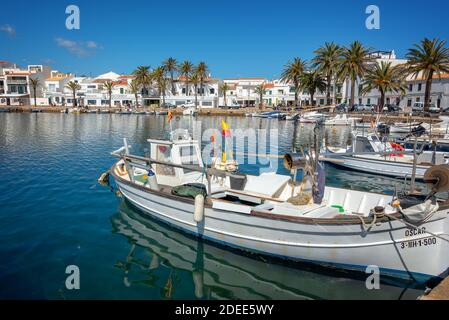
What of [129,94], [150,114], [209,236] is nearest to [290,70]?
[150,114]

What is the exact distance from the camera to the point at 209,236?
1206 centimetres

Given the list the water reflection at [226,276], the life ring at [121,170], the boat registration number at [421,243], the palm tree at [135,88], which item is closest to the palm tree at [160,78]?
the palm tree at [135,88]

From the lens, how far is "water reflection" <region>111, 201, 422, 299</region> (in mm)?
9422

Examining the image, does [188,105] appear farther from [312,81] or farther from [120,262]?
[120,262]

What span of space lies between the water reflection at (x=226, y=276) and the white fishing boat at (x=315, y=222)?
0.40 m

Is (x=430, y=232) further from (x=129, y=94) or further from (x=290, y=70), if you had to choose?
(x=129, y=94)

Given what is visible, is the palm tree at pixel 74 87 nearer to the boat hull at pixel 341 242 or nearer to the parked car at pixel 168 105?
the parked car at pixel 168 105

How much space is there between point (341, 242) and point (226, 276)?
11.9 feet

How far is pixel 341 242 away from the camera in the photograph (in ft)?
31.9

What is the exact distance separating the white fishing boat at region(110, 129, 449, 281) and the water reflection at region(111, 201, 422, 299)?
40cm

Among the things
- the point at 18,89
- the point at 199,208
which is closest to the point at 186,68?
the point at 18,89

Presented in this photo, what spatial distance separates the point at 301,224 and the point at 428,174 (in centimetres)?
364
